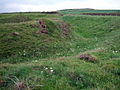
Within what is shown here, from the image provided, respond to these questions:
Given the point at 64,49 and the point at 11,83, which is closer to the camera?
the point at 11,83

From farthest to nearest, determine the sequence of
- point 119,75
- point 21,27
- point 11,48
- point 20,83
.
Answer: point 21,27 < point 11,48 < point 119,75 < point 20,83

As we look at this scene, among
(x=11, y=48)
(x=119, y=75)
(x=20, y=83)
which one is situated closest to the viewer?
(x=20, y=83)

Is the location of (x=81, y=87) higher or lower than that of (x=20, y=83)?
lower

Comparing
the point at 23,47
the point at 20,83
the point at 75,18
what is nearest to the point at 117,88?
the point at 20,83

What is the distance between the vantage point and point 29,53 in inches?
705

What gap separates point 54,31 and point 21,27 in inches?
181

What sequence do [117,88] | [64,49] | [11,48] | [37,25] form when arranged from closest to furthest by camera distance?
[117,88]
[11,48]
[64,49]
[37,25]

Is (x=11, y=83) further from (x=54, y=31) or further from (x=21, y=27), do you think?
(x=54, y=31)

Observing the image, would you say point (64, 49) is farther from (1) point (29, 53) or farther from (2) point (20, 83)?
(2) point (20, 83)

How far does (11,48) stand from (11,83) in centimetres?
944

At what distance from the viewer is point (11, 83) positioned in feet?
30.8

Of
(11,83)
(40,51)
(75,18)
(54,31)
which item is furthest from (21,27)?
(75,18)

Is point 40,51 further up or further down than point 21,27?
further down

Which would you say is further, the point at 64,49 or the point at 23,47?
the point at 64,49
